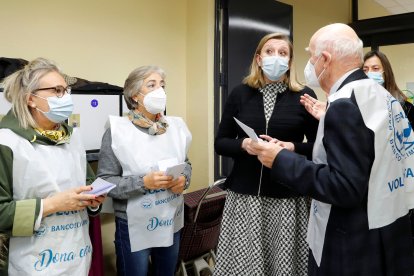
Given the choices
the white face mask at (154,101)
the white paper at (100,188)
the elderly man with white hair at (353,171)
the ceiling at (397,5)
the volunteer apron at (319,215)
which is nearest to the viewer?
the elderly man with white hair at (353,171)

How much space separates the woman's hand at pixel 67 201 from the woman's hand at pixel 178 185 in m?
0.46

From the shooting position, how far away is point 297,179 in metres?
1.06

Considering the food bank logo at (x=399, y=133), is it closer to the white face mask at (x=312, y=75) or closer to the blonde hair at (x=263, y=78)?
the white face mask at (x=312, y=75)

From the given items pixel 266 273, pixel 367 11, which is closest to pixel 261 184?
pixel 266 273

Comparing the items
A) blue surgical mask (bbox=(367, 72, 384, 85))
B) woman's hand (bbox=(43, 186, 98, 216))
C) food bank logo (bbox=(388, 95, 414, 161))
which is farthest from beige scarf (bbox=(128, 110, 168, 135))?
blue surgical mask (bbox=(367, 72, 384, 85))

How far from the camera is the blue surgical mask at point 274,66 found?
5.33 ft

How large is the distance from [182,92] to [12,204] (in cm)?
208

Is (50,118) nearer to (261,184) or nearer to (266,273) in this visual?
(261,184)

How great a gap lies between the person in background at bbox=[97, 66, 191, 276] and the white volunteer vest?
761mm

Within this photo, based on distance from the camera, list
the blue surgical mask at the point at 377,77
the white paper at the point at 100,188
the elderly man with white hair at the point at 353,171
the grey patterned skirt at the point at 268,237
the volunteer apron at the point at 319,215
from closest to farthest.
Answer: the elderly man with white hair at the point at 353,171
the volunteer apron at the point at 319,215
the white paper at the point at 100,188
the grey patterned skirt at the point at 268,237
the blue surgical mask at the point at 377,77

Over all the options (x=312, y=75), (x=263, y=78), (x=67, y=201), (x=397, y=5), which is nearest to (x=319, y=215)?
(x=312, y=75)

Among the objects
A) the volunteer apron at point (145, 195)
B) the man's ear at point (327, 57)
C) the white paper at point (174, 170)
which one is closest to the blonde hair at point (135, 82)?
the volunteer apron at point (145, 195)

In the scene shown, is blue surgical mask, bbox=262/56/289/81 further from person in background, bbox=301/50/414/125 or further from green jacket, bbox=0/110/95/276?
green jacket, bbox=0/110/95/276

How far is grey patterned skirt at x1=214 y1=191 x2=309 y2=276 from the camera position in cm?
150
